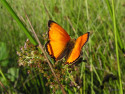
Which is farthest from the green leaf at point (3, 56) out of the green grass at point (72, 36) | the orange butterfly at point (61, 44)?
the orange butterfly at point (61, 44)

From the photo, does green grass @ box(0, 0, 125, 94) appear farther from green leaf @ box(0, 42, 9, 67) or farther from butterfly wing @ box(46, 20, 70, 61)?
butterfly wing @ box(46, 20, 70, 61)

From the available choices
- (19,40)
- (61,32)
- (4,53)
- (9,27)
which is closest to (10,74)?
(4,53)

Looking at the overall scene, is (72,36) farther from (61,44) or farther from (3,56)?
(3,56)

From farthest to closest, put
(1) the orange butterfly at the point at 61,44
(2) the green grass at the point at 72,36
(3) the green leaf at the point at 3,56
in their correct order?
(3) the green leaf at the point at 3,56 → (2) the green grass at the point at 72,36 → (1) the orange butterfly at the point at 61,44

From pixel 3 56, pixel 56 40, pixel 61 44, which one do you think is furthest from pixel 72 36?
pixel 3 56

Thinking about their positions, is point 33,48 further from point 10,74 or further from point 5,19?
point 5,19

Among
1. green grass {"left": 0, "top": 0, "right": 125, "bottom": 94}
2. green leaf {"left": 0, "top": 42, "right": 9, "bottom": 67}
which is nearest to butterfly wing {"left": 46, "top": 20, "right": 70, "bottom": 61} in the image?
green grass {"left": 0, "top": 0, "right": 125, "bottom": 94}

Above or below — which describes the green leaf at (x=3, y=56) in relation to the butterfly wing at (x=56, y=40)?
above

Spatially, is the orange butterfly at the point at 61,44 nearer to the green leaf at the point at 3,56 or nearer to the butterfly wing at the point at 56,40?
the butterfly wing at the point at 56,40
